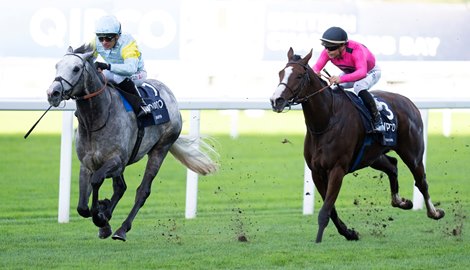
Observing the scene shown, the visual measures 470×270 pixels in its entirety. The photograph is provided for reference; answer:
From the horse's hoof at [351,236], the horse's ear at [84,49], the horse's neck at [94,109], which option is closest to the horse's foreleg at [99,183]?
the horse's neck at [94,109]

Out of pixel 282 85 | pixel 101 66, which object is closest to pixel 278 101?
pixel 282 85

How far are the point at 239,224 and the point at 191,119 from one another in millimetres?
969

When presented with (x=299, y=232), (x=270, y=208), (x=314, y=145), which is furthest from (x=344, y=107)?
(x=270, y=208)

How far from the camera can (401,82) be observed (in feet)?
36.7

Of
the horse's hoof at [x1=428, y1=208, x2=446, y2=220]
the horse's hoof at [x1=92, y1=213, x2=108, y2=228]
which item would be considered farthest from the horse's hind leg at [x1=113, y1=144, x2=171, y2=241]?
the horse's hoof at [x1=428, y1=208, x2=446, y2=220]

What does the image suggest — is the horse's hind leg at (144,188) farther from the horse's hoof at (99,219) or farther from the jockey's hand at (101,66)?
the jockey's hand at (101,66)

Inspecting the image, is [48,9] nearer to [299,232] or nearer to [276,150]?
[299,232]

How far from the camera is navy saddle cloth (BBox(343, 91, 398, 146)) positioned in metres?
8.55

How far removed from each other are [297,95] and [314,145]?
0.48 metres

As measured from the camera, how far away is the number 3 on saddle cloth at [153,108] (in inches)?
329

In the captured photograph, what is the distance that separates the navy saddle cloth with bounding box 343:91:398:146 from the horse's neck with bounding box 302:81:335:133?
35cm

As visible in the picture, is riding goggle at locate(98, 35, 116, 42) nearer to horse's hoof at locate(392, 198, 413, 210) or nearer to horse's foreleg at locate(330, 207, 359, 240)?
horse's foreleg at locate(330, 207, 359, 240)

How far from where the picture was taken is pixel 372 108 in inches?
336

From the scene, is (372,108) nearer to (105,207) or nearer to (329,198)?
(329,198)
